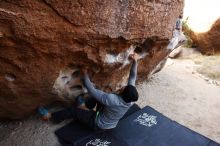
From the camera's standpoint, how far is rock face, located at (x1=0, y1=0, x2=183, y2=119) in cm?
299

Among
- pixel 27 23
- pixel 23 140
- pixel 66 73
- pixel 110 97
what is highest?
pixel 27 23

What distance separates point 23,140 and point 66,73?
119 cm

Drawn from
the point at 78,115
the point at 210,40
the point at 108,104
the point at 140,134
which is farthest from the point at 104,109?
the point at 210,40

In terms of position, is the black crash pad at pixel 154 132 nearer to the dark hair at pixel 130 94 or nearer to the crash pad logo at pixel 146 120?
the crash pad logo at pixel 146 120

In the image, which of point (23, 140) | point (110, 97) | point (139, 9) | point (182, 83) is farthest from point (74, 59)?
point (182, 83)

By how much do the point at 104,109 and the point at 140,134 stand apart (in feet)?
2.63

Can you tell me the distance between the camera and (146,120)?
4.81m

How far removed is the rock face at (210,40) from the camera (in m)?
9.91

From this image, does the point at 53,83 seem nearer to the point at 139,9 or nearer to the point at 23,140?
the point at 23,140

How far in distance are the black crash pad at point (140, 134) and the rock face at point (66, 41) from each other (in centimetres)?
55

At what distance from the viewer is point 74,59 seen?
12.0 ft

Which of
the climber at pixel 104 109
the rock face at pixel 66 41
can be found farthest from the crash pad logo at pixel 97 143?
the rock face at pixel 66 41

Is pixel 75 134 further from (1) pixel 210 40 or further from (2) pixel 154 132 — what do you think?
(1) pixel 210 40

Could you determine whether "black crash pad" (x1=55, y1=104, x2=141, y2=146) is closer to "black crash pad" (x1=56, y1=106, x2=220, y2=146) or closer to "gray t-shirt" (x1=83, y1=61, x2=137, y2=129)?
"black crash pad" (x1=56, y1=106, x2=220, y2=146)
